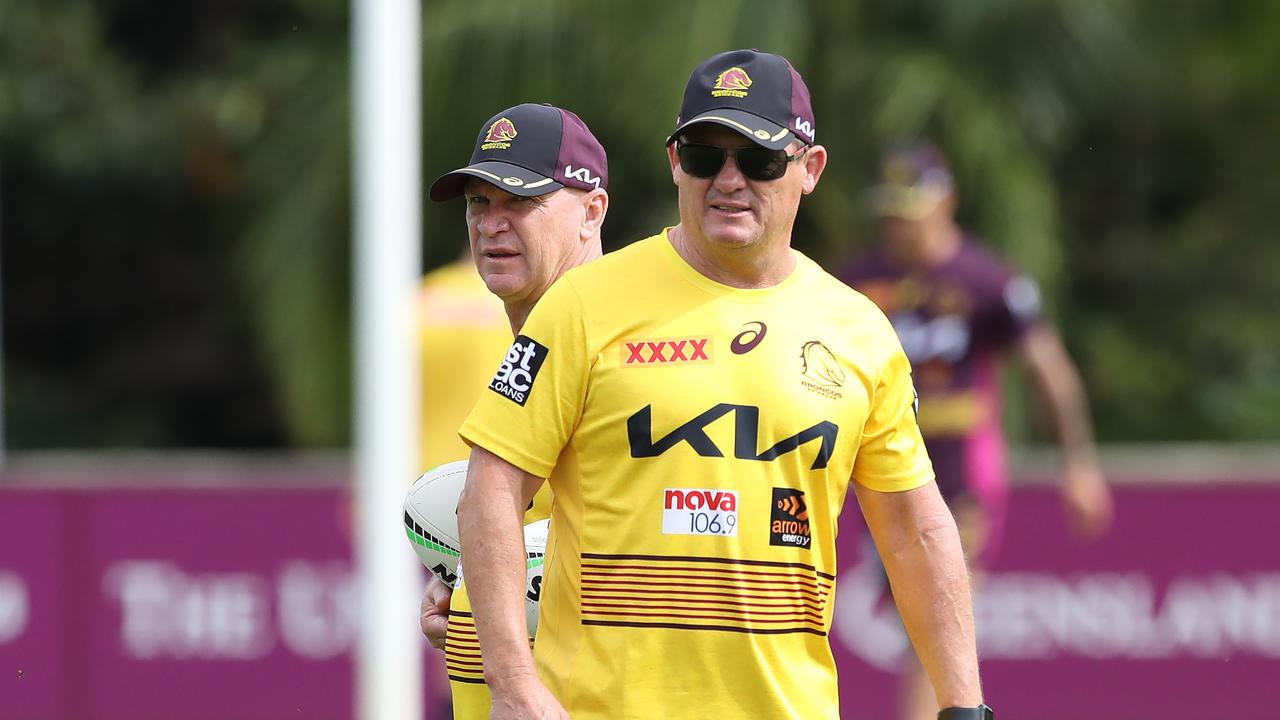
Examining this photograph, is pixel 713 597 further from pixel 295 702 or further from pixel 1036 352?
pixel 295 702

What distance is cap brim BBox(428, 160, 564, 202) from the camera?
3912 mm

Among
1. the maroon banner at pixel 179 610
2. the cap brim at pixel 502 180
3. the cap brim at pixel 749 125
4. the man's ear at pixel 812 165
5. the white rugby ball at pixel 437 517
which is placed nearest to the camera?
the cap brim at pixel 749 125

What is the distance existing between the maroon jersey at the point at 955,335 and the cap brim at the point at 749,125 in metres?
4.74

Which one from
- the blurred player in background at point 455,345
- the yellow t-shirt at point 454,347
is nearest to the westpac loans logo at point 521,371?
the yellow t-shirt at point 454,347

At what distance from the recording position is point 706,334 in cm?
361

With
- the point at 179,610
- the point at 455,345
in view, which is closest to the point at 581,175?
the point at 455,345

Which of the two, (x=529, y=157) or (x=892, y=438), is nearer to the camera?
(x=892, y=438)

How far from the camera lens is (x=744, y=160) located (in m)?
3.60

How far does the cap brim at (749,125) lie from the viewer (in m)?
3.54

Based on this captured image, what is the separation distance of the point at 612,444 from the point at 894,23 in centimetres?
1292

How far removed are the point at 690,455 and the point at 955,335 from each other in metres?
4.94

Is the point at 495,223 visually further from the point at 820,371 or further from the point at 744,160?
the point at 820,371

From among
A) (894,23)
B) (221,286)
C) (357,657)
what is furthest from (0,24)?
(357,657)

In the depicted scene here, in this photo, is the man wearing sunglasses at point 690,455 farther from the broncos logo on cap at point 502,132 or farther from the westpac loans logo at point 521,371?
the broncos logo on cap at point 502,132
